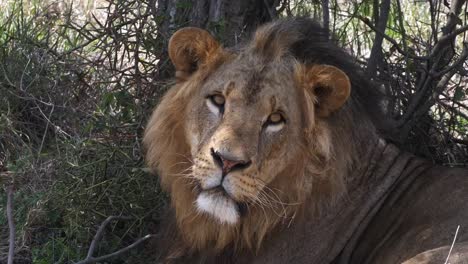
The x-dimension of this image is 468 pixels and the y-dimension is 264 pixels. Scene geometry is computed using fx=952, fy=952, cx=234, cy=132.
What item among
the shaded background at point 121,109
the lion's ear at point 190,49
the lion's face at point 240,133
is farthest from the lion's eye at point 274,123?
the shaded background at point 121,109

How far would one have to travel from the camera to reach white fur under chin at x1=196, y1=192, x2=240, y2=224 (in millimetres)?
4098

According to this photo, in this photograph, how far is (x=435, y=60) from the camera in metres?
5.43

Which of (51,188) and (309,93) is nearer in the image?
(309,93)

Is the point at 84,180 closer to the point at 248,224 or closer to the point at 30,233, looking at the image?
the point at 30,233

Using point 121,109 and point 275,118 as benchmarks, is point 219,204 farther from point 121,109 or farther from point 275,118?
point 121,109

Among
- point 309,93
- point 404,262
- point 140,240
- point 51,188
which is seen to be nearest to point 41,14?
point 51,188

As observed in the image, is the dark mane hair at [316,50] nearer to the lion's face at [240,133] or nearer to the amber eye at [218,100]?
the lion's face at [240,133]

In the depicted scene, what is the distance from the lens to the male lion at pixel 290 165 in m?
4.23

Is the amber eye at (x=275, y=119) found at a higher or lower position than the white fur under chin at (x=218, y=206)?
higher

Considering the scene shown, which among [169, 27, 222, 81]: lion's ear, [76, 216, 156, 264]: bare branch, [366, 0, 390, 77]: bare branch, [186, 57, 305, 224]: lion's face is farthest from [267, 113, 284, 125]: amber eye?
[366, 0, 390, 77]: bare branch

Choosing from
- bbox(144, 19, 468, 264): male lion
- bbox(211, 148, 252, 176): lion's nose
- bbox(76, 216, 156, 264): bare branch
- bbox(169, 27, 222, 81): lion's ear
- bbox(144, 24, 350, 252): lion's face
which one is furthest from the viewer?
bbox(76, 216, 156, 264): bare branch

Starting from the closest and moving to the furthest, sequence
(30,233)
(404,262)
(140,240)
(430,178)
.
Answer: (404,262)
(430,178)
(140,240)
(30,233)

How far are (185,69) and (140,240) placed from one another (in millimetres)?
1009

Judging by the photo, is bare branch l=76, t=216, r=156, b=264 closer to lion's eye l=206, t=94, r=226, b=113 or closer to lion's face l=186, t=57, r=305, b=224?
lion's face l=186, t=57, r=305, b=224
